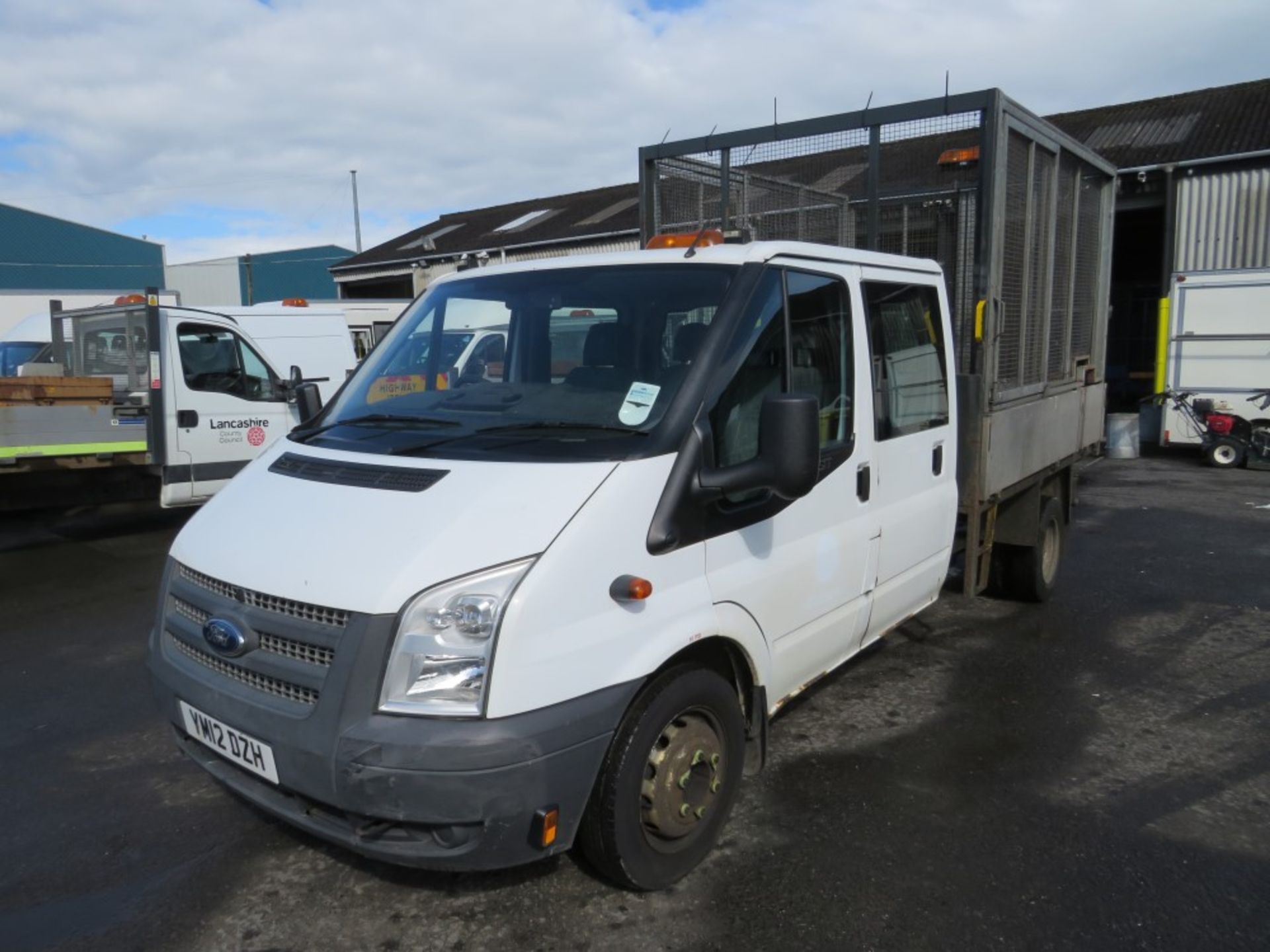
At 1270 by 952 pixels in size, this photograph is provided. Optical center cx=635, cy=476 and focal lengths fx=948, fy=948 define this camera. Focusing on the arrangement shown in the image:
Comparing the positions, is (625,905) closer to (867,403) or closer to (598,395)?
(598,395)

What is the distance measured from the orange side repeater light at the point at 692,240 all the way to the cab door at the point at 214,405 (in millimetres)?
6464

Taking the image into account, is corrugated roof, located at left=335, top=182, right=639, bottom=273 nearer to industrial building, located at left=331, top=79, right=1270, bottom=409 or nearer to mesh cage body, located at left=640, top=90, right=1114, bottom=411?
industrial building, located at left=331, top=79, right=1270, bottom=409

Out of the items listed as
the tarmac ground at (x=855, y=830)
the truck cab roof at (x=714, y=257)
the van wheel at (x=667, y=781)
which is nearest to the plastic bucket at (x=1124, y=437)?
the tarmac ground at (x=855, y=830)

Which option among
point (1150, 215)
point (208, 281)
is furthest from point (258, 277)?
point (1150, 215)

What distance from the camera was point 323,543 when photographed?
9.17ft

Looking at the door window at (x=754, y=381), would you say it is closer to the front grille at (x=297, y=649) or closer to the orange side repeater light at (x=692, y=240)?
the orange side repeater light at (x=692, y=240)

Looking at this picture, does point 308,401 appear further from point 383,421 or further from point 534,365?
point 534,365

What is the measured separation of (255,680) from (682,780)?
1.36 m

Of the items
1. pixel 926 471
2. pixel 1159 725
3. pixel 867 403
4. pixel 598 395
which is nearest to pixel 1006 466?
pixel 926 471

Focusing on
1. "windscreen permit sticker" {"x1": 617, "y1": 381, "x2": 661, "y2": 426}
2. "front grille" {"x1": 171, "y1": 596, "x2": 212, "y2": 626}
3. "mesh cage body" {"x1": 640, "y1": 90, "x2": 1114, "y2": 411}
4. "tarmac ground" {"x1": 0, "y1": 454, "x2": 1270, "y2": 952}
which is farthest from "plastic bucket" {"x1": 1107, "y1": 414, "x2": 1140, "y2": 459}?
"front grille" {"x1": 171, "y1": 596, "x2": 212, "y2": 626}

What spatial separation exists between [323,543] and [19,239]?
3982 centimetres

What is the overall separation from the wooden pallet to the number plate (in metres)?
6.39

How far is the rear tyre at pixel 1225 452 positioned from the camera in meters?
14.0

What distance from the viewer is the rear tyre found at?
45.9 ft
